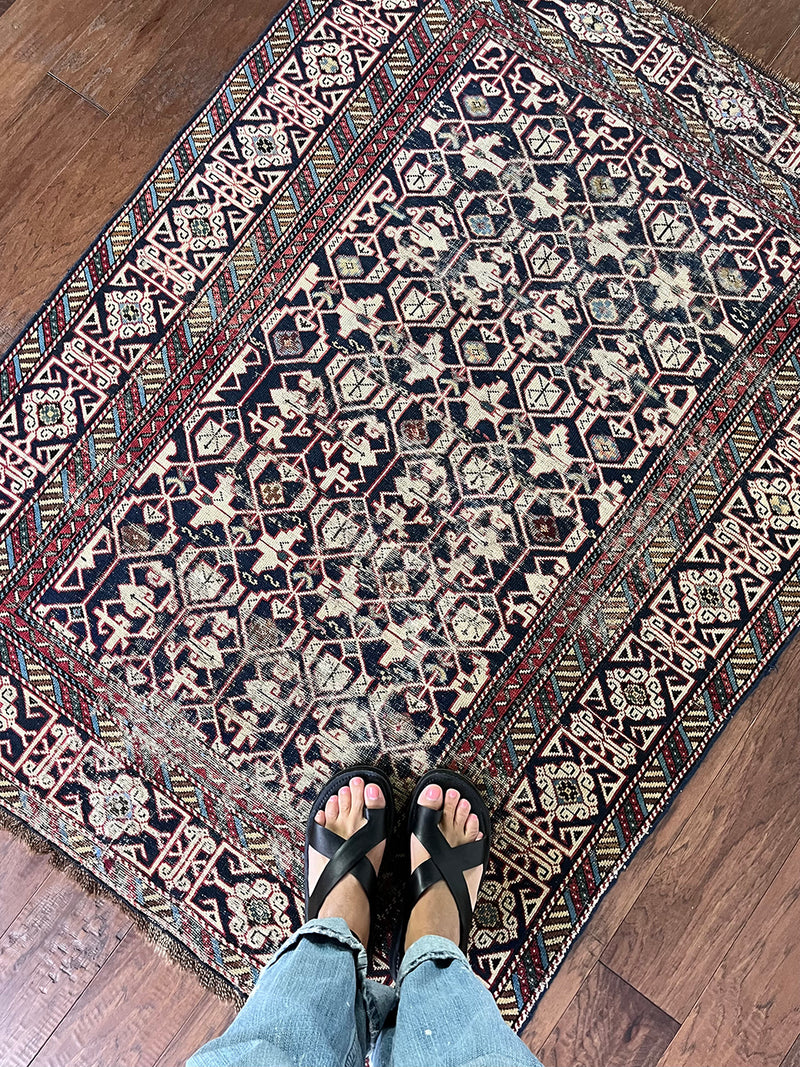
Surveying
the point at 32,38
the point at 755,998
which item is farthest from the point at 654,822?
the point at 32,38

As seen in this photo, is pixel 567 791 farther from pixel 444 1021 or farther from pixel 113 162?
pixel 113 162

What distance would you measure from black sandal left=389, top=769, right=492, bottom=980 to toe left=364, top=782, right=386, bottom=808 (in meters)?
0.05

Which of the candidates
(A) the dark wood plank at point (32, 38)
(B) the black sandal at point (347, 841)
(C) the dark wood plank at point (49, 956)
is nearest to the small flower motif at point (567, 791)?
(B) the black sandal at point (347, 841)

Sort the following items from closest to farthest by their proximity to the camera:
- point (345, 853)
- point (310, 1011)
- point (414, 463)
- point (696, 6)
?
point (310, 1011) → point (345, 853) → point (414, 463) → point (696, 6)

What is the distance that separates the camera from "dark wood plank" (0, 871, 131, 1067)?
1140 millimetres

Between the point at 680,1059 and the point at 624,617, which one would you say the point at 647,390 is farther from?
the point at 680,1059

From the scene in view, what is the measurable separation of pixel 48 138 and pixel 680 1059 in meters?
1.70

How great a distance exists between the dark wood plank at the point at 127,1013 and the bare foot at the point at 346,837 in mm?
243

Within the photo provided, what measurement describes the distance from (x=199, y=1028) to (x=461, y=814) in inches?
18.7

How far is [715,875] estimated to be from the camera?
116cm

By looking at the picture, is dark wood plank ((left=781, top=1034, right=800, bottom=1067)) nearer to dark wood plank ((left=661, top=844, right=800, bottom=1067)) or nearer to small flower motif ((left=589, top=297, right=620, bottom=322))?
dark wood plank ((left=661, top=844, right=800, bottom=1067))

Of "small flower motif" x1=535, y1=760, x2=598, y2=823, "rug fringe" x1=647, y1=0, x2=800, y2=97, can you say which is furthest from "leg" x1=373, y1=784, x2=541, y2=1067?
"rug fringe" x1=647, y1=0, x2=800, y2=97

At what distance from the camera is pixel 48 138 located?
1.31 meters

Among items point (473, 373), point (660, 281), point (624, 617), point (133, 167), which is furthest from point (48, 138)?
point (624, 617)
